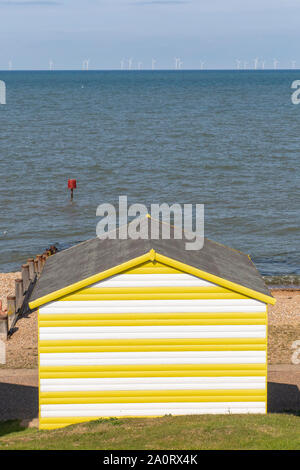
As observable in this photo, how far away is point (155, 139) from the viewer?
265 ft

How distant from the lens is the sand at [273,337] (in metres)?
20.3

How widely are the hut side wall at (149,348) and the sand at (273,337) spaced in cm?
592

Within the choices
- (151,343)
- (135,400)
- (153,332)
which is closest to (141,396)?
(135,400)

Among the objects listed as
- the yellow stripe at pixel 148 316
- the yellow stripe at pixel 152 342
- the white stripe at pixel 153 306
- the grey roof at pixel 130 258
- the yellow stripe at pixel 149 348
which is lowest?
the yellow stripe at pixel 149 348

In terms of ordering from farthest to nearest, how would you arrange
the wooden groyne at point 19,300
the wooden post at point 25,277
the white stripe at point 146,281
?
the wooden post at point 25,277
the wooden groyne at point 19,300
the white stripe at point 146,281

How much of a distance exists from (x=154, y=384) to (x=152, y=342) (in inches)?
33.0

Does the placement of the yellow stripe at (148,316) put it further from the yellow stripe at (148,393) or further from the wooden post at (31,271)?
the wooden post at (31,271)

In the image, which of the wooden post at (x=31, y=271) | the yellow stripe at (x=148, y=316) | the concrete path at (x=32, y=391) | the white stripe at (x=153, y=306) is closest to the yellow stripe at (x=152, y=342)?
the yellow stripe at (x=148, y=316)

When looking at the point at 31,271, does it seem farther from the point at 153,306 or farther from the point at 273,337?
the point at 153,306

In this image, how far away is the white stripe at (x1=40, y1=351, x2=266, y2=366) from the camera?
46.4 ft

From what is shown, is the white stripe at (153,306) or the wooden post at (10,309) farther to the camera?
the wooden post at (10,309)

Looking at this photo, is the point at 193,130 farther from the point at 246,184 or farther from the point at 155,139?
the point at 246,184

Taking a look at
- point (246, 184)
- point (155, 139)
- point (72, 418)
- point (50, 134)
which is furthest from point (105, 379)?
point (50, 134)

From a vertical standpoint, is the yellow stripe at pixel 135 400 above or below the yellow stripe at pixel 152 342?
below
